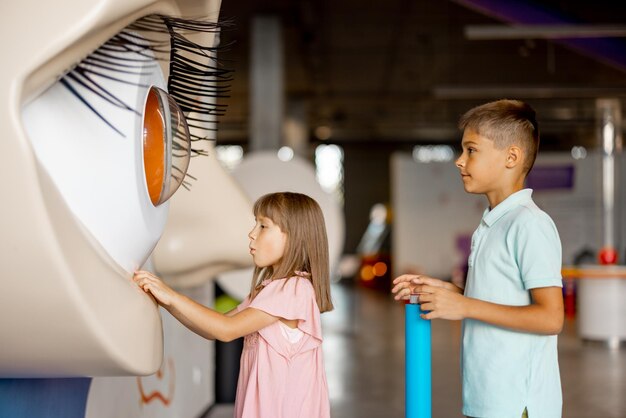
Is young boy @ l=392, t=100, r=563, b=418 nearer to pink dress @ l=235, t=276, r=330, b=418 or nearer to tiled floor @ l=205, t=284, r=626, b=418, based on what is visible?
pink dress @ l=235, t=276, r=330, b=418

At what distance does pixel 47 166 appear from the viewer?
1.17m

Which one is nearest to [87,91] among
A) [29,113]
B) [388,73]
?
[29,113]

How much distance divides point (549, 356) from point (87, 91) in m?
0.96

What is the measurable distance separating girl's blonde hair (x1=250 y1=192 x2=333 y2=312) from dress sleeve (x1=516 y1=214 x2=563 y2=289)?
16.8 inches

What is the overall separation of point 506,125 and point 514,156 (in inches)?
2.4

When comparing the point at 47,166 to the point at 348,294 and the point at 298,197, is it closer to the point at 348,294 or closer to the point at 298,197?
the point at 298,197

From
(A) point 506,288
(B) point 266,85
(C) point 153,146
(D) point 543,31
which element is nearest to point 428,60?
(B) point 266,85

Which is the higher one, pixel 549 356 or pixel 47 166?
pixel 47 166

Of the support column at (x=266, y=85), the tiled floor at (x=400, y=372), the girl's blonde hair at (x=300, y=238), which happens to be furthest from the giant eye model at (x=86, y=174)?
the support column at (x=266, y=85)

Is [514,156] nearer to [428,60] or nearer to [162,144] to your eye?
[162,144]

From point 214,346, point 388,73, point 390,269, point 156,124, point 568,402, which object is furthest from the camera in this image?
point 390,269

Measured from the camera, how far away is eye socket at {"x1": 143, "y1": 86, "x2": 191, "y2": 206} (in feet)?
4.37

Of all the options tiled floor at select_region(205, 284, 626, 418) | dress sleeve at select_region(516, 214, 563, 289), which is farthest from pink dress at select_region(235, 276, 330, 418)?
tiled floor at select_region(205, 284, 626, 418)

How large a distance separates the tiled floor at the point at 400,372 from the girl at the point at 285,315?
287 cm
